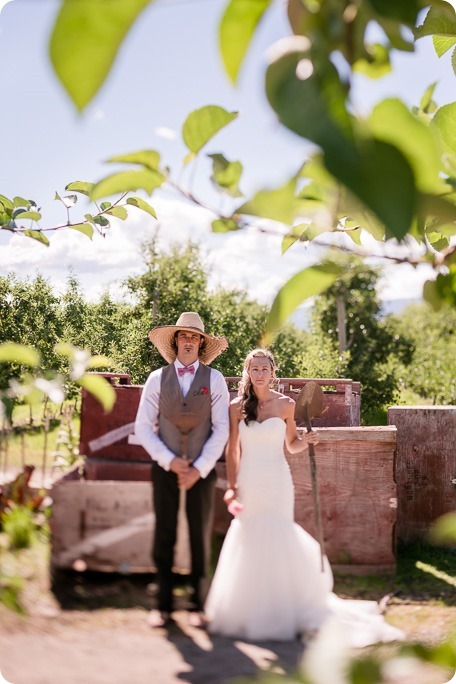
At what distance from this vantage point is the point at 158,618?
334mm

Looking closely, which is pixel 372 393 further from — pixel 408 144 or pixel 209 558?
pixel 408 144

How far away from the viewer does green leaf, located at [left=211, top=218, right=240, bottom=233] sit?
225 millimetres

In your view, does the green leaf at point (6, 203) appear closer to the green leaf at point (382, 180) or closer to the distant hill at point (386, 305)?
the distant hill at point (386, 305)

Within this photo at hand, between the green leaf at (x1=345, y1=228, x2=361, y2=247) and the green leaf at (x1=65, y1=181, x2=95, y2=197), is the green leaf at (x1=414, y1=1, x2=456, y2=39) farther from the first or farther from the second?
the green leaf at (x1=65, y1=181, x2=95, y2=197)

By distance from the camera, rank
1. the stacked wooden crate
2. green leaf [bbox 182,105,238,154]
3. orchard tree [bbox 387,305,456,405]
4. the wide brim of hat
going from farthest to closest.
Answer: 1. orchard tree [bbox 387,305,456,405]
2. the wide brim of hat
3. the stacked wooden crate
4. green leaf [bbox 182,105,238,154]

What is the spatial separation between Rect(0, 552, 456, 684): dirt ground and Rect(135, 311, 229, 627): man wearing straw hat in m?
0.01

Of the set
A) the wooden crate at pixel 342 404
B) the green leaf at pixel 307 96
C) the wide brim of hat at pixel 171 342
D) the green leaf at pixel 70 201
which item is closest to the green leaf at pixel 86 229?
the green leaf at pixel 70 201

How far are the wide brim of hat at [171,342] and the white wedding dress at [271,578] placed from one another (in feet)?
0.24

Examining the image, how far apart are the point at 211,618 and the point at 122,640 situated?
5 cm

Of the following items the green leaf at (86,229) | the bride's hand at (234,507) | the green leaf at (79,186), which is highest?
the green leaf at (79,186)

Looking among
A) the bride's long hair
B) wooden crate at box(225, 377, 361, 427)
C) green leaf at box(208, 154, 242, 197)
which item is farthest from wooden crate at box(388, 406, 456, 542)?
green leaf at box(208, 154, 242, 197)

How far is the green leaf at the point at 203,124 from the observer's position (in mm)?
225

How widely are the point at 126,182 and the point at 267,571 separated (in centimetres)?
38

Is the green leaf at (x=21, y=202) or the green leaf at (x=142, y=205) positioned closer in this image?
the green leaf at (x=142, y=205)
